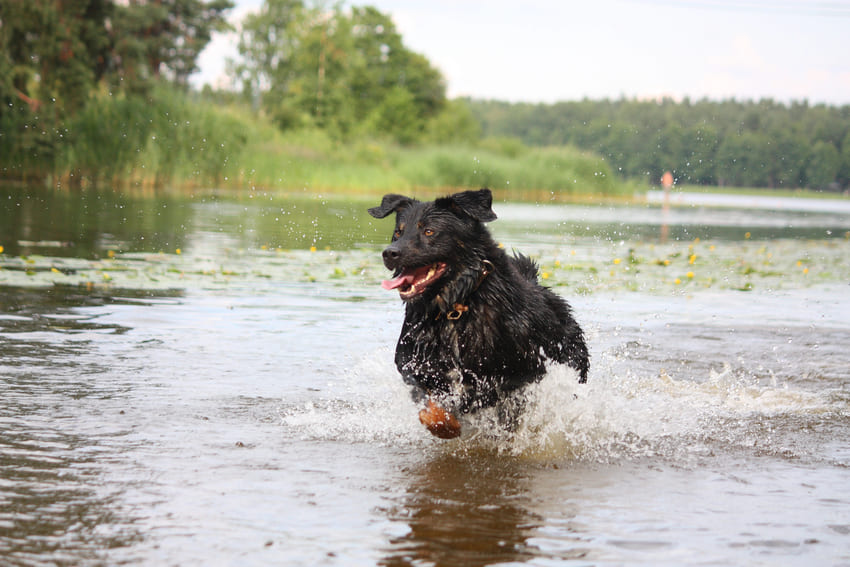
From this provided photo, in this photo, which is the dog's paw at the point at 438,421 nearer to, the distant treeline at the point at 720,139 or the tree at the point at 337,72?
the distant treeline at the point at 720,139

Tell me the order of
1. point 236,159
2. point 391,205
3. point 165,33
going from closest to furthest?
point 391,205
point 236,159
point 165,33

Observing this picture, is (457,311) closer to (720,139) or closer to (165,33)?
(720,139)

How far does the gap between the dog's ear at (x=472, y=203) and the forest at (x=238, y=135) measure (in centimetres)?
594

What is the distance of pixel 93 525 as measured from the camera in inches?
158

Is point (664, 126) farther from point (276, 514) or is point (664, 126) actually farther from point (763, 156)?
point (276, 514)

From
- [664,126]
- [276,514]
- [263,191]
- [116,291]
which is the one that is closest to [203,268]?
[116,291]

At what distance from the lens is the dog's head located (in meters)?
5.70

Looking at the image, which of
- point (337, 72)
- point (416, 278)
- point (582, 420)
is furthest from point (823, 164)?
point (337, 72)

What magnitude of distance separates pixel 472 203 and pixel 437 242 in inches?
16.0

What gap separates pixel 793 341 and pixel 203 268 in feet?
29.0

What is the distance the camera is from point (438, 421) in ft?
18.6

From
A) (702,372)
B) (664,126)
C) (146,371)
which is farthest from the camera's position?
(664,126)

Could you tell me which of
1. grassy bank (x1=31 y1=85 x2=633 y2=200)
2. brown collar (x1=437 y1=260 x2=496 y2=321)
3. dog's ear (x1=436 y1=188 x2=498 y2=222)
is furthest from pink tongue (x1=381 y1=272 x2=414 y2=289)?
grassy bank (x1=31 y1=85 x2=633 y2=200)

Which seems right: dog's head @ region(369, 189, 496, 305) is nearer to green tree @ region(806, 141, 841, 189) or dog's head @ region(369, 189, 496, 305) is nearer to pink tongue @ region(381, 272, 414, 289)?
pink tongue @ region(381, 272, 414, 289)
